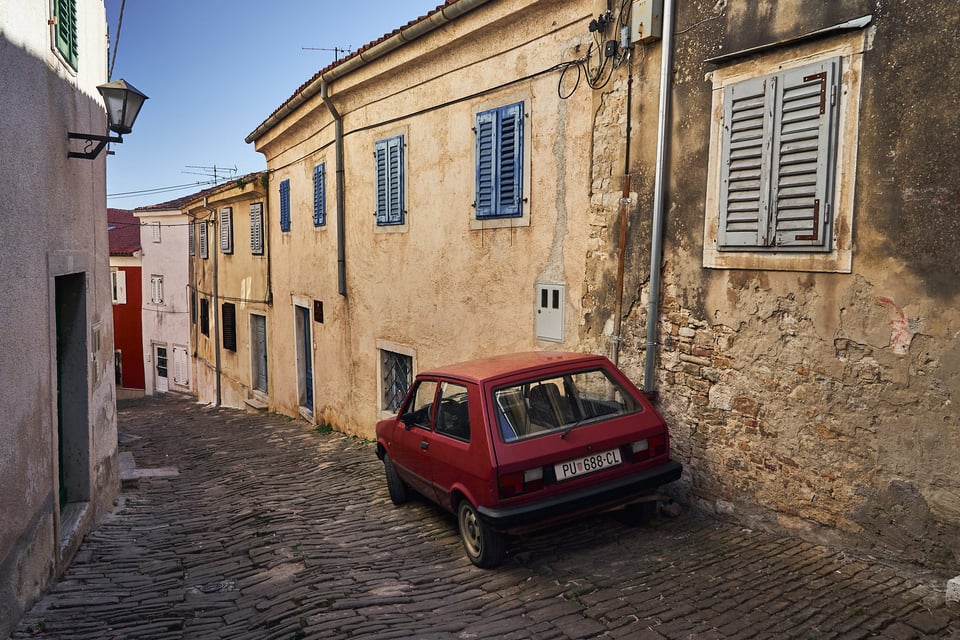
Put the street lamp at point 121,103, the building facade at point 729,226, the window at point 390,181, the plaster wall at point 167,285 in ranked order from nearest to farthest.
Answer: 1. the building facade at point 729,226
2. the street lamp at point 121,103
3. the window at point 390,181
4. the plaster wall at point 167,285

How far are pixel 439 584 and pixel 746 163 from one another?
13.2ft

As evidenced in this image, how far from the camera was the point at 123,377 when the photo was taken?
36094 millimetres

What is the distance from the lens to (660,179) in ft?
20.3

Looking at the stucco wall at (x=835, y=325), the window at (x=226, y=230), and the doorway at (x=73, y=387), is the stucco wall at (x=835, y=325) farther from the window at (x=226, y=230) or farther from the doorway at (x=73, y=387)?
the window at (x=226, y=230)

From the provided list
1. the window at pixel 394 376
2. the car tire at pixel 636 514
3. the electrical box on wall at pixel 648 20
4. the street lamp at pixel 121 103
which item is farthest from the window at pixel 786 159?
the window at pixel 394 376

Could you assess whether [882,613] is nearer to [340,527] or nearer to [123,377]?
[340,527]

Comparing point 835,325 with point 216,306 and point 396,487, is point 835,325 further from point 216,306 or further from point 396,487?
point 216,306

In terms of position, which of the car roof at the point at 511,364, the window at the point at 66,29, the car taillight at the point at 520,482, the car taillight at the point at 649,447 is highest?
the window at the point at 66,29

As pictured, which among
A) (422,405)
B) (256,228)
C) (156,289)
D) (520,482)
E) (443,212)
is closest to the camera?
(520,482)

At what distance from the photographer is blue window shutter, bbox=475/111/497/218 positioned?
849 cm

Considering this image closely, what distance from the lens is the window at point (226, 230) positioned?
800 inches

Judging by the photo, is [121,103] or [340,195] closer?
[121,103]

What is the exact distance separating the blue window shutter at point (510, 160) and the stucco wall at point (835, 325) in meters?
1.85

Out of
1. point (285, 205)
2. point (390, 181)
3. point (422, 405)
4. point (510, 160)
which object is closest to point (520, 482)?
point (422, 405)
